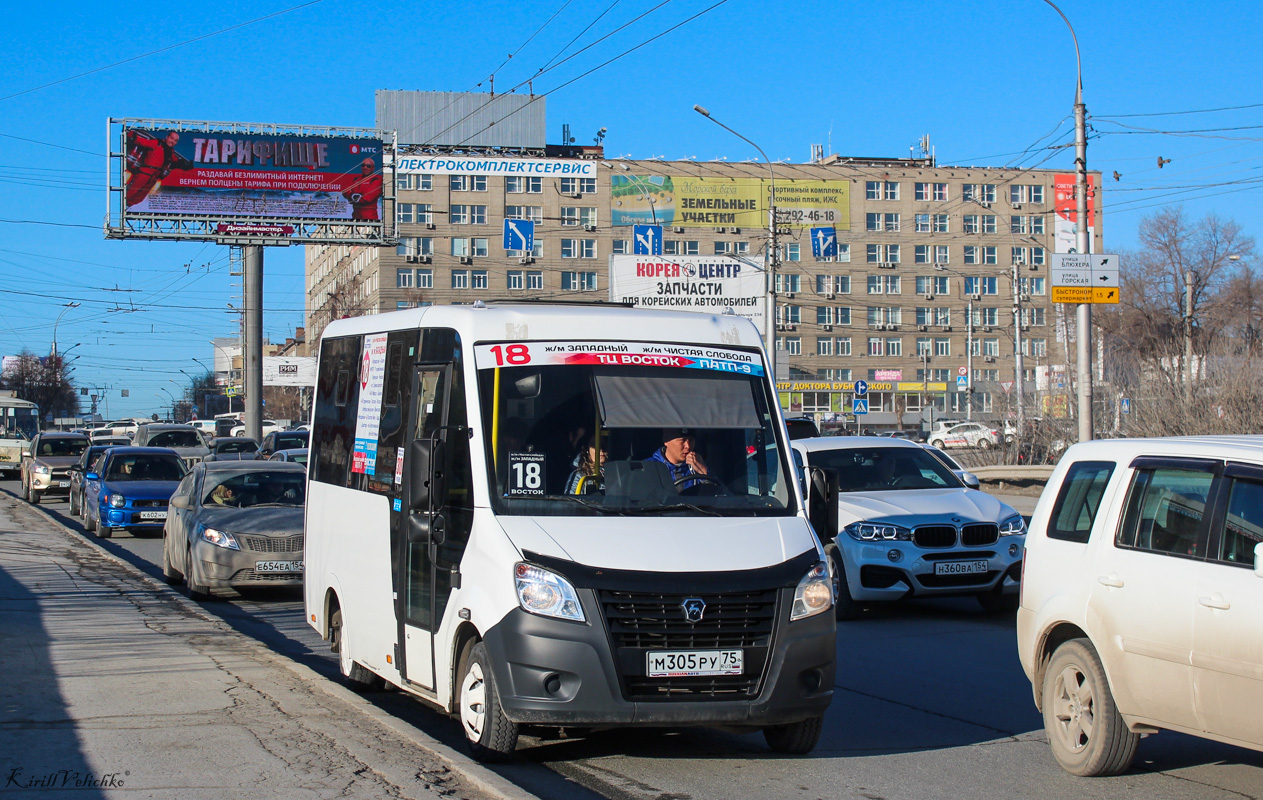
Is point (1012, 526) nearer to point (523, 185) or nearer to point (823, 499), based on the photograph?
point (823, 499)

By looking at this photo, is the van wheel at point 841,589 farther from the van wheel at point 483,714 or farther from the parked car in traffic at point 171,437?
the parked car in traffic at point 171,437

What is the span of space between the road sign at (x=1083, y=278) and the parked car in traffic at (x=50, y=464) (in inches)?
985

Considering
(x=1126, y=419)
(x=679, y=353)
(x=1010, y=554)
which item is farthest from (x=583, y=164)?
(x=679, y=353)

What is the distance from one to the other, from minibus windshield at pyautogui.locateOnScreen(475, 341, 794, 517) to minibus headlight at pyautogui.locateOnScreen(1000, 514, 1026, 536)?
5.62 meters

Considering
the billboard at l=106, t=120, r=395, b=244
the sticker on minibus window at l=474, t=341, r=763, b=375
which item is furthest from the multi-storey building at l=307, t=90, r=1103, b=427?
the sticker on minibus window at l=474, t=341, r=763, b=375

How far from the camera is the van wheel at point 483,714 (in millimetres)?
6141

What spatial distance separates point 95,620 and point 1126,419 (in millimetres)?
21361

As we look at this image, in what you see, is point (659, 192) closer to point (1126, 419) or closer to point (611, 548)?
point (1126, 419)

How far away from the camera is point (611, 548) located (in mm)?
6070

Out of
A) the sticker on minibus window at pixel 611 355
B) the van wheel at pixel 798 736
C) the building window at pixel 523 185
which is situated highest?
the building window at pixel 523 185

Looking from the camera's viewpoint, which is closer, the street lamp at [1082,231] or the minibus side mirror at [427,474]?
the minibus side mirror at [427,474]

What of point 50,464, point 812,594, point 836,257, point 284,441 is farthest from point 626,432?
point 836,257

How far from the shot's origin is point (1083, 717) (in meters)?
6.33

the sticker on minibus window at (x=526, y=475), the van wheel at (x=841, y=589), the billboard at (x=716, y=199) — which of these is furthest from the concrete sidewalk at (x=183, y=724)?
the billboard at (x=716, y=199)
